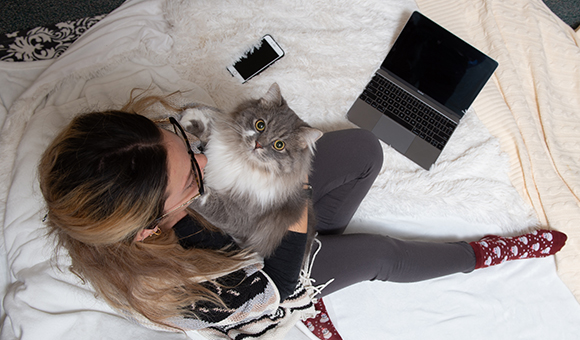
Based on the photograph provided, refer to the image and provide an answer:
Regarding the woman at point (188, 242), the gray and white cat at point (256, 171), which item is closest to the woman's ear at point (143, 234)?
the woman at point (188, 242)

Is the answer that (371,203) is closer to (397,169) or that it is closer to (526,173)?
(397,169)

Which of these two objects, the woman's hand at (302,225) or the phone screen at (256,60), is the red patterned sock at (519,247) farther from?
the phone screen at (256,60)

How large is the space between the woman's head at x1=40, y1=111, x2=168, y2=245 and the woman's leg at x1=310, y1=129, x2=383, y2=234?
759 millimetres

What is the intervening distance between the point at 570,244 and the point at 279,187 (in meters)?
1.64

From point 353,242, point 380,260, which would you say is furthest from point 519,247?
point 353,242

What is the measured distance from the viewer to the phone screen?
1.74 meters

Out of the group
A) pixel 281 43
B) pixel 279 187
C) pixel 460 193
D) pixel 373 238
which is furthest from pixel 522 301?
pixel 281 43

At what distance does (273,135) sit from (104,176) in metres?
0.53

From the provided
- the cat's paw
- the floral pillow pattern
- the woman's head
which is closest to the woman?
the woman's head

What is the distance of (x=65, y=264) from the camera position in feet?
4.03

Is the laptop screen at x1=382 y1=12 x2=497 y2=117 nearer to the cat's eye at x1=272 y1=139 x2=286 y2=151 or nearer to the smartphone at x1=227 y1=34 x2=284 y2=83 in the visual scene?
the smartphone at x1=227 y1=34 x2=284 y2=83

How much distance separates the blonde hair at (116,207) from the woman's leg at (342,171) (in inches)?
27.0

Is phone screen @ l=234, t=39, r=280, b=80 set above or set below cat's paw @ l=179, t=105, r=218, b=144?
above

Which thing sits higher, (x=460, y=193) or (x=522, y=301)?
(x=460, y=193)
